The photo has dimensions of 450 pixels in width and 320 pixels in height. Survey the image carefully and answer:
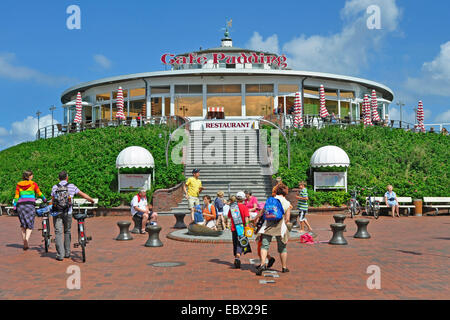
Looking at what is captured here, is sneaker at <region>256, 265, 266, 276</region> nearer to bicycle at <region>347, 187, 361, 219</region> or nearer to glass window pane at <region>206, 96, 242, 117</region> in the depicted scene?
bicycle at <region>347, 187, 361, 219</region>

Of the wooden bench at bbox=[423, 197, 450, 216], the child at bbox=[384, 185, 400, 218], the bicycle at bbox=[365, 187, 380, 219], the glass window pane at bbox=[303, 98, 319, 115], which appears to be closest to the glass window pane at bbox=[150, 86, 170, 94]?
the glass window pane at bbox=[303, 98, 319, 115]

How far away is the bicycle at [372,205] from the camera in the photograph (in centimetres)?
1967

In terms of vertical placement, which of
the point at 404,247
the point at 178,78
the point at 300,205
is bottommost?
the point at 404,247

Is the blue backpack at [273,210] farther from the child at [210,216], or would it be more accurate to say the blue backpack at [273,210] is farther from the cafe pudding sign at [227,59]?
the cafe pudding sign at [227,59]

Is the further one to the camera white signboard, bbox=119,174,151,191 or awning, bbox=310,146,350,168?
white signboard, bbox=119,174,151,191

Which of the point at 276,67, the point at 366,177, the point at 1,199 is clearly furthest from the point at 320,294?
the point at 276,67

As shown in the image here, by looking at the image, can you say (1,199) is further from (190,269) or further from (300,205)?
(190,269)

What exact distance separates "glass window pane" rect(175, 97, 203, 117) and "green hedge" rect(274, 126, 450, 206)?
11.9m

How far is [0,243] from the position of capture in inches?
497

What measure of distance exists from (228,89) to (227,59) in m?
2.72

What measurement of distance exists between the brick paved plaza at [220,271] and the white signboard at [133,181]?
338 inches

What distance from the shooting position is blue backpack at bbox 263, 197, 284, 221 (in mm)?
8375

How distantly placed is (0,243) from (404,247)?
1012 cm
